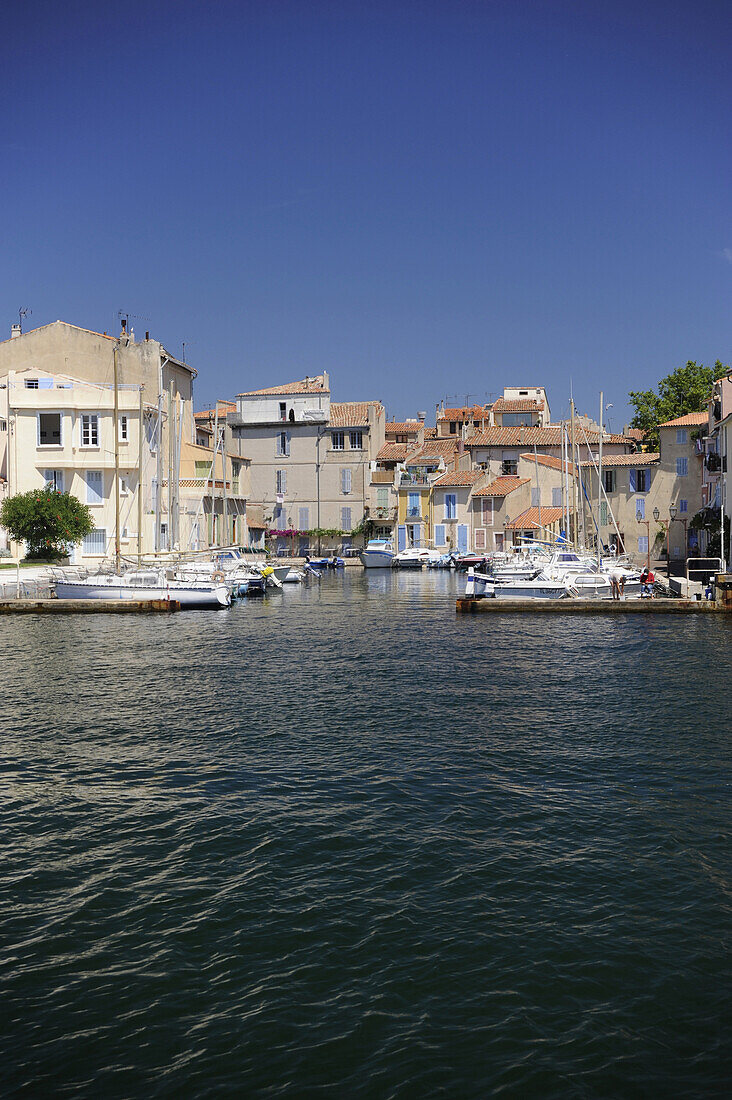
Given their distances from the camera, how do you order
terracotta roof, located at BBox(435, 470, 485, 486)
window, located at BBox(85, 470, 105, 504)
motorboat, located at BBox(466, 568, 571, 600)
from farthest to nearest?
1. terracotta roof, located at BBox(435, 470, 485, 486)
2. window, located at BBox(85, 470, 105, 504)
3. motorboat, located at BBox(466, 568, 571, 600)

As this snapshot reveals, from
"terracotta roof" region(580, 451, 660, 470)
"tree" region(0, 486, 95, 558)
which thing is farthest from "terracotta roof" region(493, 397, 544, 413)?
"tree" region(0, 486, 95, 558)

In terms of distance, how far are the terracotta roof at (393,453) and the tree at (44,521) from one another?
41.5 m

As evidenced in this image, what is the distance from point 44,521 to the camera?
53.2 meters

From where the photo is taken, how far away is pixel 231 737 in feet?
60.6

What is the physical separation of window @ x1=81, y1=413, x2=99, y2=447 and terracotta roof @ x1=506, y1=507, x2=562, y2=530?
36.9 m

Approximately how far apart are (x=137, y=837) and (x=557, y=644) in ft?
72.4

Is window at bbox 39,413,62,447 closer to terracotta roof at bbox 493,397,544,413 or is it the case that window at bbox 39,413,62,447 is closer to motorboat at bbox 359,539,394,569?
motorboat at bbox 359,539,394,569

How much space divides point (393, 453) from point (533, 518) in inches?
688

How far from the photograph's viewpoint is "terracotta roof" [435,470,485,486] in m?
83.9

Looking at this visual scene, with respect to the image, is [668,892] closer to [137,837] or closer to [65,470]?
[137,837]

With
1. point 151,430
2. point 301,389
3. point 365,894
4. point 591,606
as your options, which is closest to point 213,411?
point 301,389

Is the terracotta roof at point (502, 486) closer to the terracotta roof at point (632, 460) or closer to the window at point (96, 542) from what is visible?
the terracotta roof at point (632, 460)

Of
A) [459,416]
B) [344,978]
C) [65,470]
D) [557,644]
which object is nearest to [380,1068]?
[344,978]

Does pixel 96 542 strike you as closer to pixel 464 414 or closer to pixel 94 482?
pixel 94 482
